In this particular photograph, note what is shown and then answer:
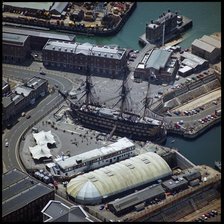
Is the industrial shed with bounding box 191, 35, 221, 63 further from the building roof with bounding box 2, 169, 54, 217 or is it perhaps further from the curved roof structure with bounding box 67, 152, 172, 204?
the building roof with bounding box 2, 169, 54, 217

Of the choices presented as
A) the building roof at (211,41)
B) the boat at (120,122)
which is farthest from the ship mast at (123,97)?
the building roof at (211,41)

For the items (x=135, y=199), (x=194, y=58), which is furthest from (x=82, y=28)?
(x=135, y=199)

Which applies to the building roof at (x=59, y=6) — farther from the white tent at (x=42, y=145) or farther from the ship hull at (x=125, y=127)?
the white tent at (x=42, y=145)

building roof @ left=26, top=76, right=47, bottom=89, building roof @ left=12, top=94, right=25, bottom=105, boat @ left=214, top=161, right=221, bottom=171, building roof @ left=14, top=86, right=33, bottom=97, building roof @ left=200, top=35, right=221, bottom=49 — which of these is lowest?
boat @ left=214, top=161, right=221, bottom=171

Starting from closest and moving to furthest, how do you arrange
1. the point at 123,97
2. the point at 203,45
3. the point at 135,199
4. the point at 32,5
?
1. the point at 135,199
2. the point at 123,97
3. the point at 203,45
4. the point at 32,5

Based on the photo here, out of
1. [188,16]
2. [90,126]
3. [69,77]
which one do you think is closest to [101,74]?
[69,77]

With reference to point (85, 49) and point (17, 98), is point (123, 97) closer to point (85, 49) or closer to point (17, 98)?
point (17, 98)

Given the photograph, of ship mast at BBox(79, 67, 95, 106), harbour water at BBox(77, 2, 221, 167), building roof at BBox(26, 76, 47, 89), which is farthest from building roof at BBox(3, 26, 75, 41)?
ship mast at BBox(79, 67, 95, 106)
